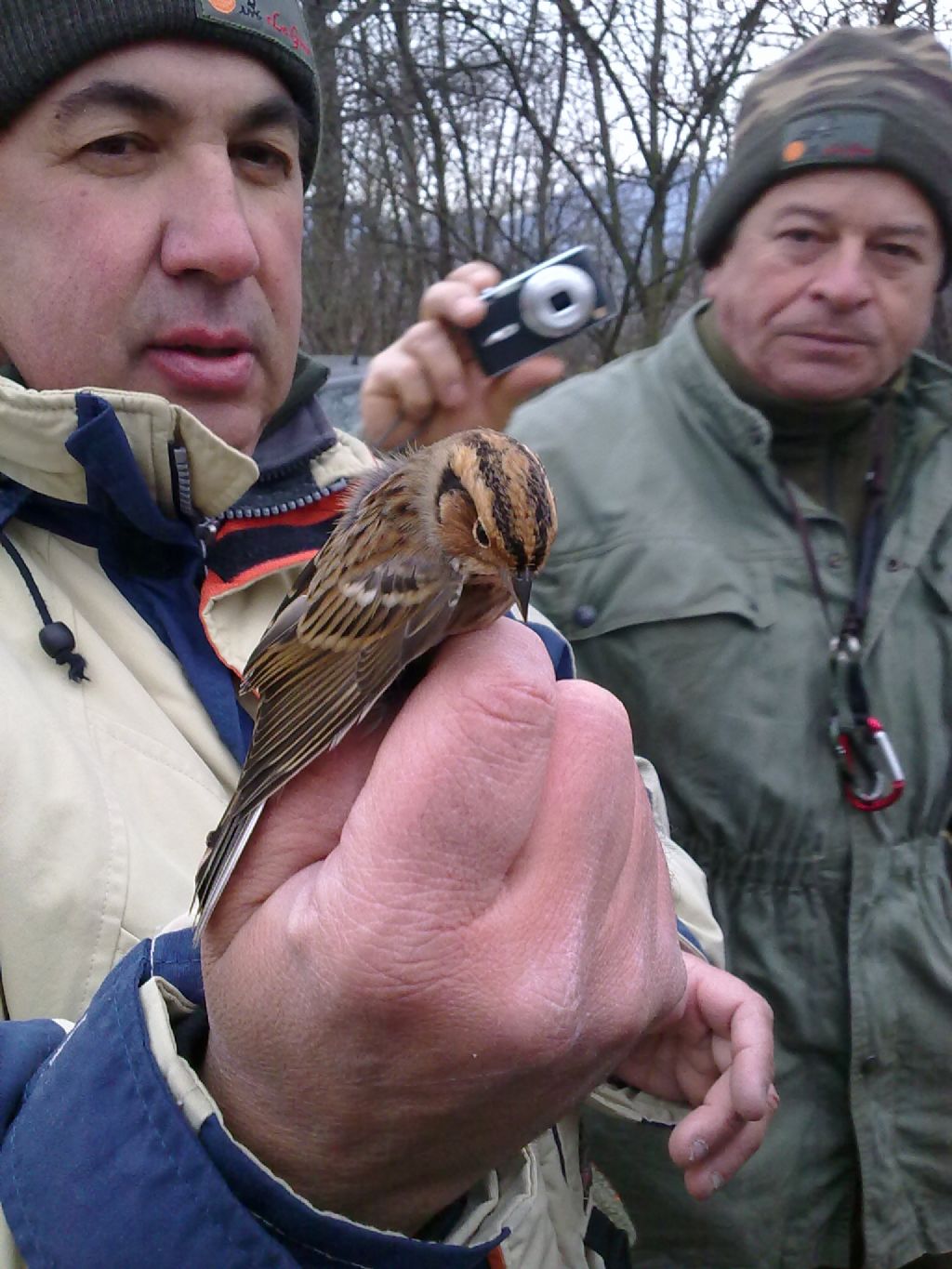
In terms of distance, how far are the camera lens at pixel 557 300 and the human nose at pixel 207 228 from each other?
1.92ft

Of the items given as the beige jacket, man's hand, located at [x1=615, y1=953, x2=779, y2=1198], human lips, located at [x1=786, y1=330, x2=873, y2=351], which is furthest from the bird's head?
human lips, located at [x1=786, y1=330, x2=873, y2=351]

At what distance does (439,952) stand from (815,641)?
1797 millimetres

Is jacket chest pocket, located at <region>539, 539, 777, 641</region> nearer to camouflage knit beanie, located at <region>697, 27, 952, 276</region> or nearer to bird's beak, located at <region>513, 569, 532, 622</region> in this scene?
camouflage knit beanie, located at <region>697, 27, 952, 276</region>

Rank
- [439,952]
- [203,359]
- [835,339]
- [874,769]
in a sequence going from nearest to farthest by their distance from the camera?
[439,952], [203,359], [874,769], [835,339]

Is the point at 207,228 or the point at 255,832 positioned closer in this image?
the point at 255,832

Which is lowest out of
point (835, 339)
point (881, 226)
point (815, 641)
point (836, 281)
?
point (815, 641)

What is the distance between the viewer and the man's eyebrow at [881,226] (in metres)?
2.68

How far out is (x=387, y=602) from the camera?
1.51 metres

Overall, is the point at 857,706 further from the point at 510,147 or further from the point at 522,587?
the point at 510,147

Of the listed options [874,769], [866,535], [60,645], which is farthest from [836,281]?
[60,645]

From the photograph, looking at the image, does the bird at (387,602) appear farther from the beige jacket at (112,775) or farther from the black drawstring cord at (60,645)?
the black drawstring cord at (60,645)

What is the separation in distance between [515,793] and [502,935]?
6.0 inches

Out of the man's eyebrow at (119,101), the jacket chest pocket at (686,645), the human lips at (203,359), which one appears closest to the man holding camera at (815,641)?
the jacket chest pocket at (686,645)

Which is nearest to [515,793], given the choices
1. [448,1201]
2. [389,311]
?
[448,1201]
